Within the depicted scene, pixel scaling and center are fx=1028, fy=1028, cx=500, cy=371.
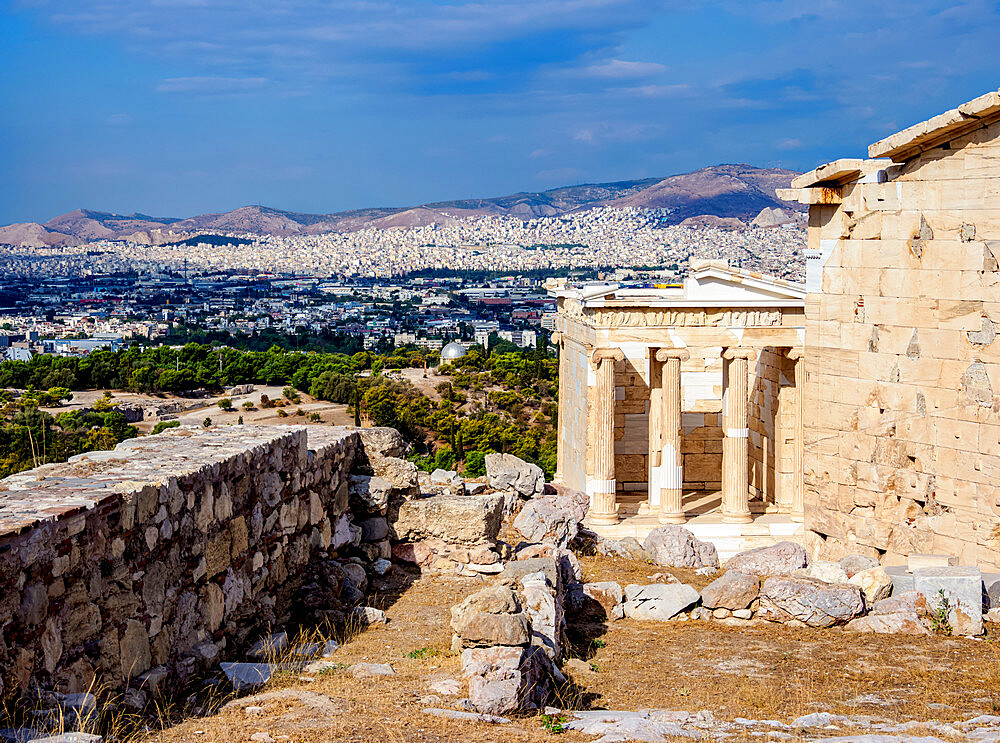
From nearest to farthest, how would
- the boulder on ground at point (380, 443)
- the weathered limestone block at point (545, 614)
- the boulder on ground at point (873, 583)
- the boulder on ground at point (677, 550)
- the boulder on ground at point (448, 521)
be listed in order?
the weathered limestone block at point (545, 614)
the boulder on ground at point (873, 583)
the boulder on ground at point (448, 521)
the boulder on ground at point (380, 443)
the boulder on ground at point (677, 550)

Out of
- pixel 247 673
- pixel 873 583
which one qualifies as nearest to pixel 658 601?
pixel 873 583

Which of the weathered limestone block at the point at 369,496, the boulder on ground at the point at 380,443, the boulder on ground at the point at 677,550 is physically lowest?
the boulder on ground at the point at 677,550

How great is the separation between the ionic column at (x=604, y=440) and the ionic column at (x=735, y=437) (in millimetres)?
1900

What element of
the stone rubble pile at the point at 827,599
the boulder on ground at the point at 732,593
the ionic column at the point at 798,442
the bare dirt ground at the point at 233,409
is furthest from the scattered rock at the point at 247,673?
the bare dirt ground at the point at 233,409

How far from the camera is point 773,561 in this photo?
11.6 meters

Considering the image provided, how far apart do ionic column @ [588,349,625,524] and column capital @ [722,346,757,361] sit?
180 cm

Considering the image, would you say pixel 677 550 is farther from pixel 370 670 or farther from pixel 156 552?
pixel 156 552

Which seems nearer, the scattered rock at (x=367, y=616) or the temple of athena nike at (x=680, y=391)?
the scattered rock at (x=367, y=616)

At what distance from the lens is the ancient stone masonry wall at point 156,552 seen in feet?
17.8

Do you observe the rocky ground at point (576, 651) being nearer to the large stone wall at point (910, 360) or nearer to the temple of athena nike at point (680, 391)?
the large stone wall at point (910, 360)

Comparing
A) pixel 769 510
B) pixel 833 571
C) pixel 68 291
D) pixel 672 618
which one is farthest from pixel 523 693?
pixel 68 291

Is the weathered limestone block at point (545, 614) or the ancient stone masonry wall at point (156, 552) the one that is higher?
the ancient stone masonry wall at point (156, 552)

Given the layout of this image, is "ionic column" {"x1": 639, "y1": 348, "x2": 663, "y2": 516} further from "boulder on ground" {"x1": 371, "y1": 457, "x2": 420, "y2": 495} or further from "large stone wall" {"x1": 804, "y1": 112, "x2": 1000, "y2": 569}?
"boulder on ground" {"x1": 371, "y1": 457, "x2": 420, "y2": 495}

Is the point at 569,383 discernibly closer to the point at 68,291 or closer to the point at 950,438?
the point at 950,438
